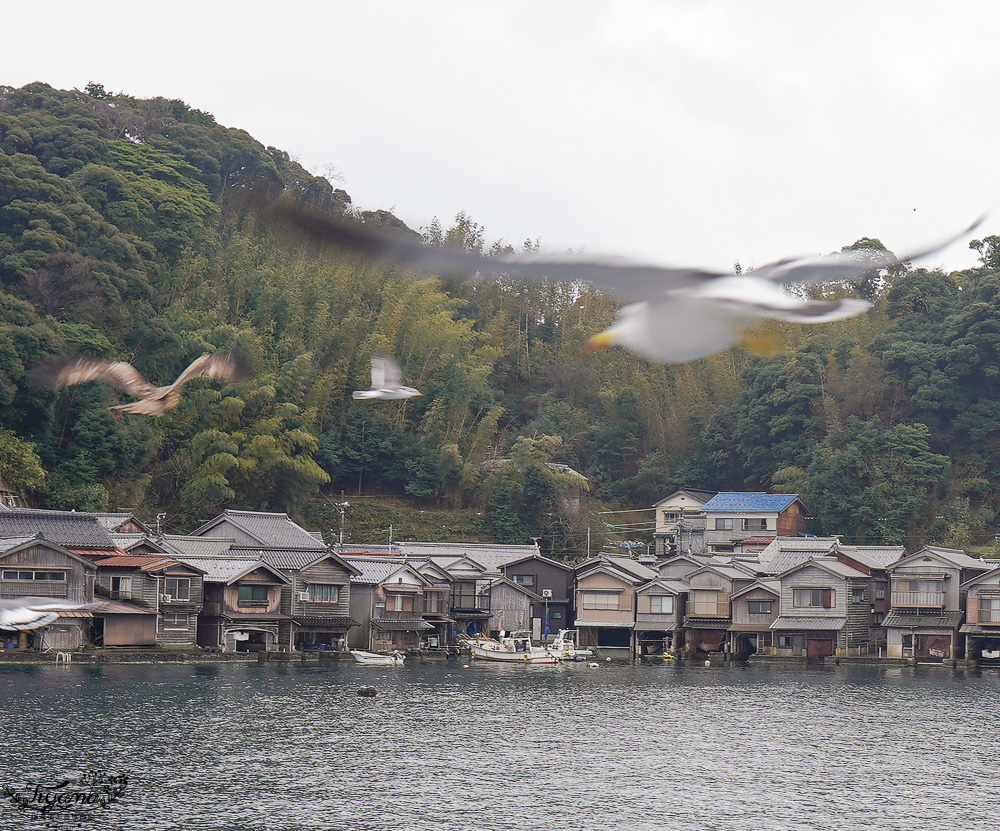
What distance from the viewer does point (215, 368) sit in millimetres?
Answer: 14156

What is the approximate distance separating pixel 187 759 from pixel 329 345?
33.5 meters

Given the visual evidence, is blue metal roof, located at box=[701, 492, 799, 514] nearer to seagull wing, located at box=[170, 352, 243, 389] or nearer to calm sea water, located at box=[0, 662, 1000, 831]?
calm sea water, located at box=[0, 662, 1000, 831]

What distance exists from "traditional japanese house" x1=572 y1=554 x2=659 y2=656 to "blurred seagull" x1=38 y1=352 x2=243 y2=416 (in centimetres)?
2837

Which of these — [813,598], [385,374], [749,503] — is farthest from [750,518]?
[385,374]

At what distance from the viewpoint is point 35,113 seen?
49250 millimetres

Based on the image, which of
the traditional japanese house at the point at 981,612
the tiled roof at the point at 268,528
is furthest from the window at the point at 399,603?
the traditional japanese house at the point at 981,612

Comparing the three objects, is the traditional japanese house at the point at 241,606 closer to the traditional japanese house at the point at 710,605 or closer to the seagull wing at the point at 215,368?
the traditional japanese house at the point at 710,605

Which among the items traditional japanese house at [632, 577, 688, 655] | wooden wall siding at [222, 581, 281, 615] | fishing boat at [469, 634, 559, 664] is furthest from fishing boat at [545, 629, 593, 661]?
wooden wall siding at [222, 581, 281, 615]

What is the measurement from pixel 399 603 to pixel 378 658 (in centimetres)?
291

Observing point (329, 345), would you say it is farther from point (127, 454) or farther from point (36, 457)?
point (36, 457)

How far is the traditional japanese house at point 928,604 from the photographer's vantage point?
38875 mm

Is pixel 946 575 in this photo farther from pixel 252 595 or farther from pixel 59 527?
pixel 59 527

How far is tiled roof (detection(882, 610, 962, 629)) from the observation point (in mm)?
38719

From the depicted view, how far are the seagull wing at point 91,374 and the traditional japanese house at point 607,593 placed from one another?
93.3ft
